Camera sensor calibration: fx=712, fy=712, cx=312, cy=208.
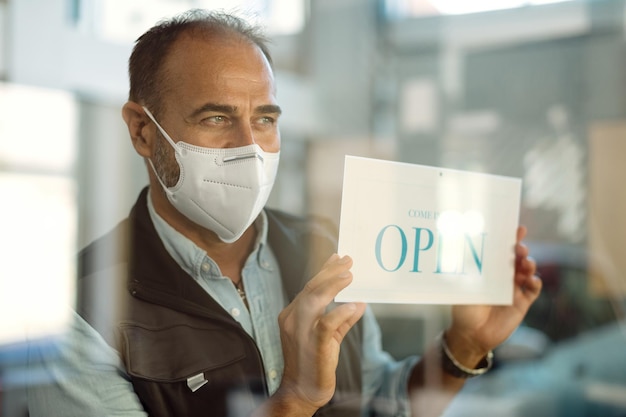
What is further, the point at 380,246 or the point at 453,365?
the point at 453,365

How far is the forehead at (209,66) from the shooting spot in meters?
1.05

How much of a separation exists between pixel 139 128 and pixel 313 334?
41 cm

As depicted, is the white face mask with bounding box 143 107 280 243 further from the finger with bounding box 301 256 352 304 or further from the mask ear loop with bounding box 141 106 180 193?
the finger with bounding box 301 256 352 304

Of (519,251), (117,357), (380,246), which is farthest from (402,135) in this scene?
(117,357)

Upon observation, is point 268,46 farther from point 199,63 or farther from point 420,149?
point 420,149

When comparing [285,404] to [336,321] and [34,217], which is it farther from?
[34,217]

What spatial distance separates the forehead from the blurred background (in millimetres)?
63

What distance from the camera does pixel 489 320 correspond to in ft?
4.89

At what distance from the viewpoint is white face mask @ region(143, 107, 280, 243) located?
40.7 inches

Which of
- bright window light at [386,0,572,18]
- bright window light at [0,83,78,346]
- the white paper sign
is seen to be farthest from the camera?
bright window light at [386,0,572,18]

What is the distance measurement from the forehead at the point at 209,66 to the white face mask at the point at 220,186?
70 millimetres

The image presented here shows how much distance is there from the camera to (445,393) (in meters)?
→ 1.53

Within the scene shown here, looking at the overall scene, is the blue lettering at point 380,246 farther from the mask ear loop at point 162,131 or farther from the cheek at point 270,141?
the mask ear loop at point 162,131

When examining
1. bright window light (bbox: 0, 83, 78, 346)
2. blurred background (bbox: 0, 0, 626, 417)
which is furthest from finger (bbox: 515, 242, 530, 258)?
bright window light (bbox: 0, 83, 78, 346)
